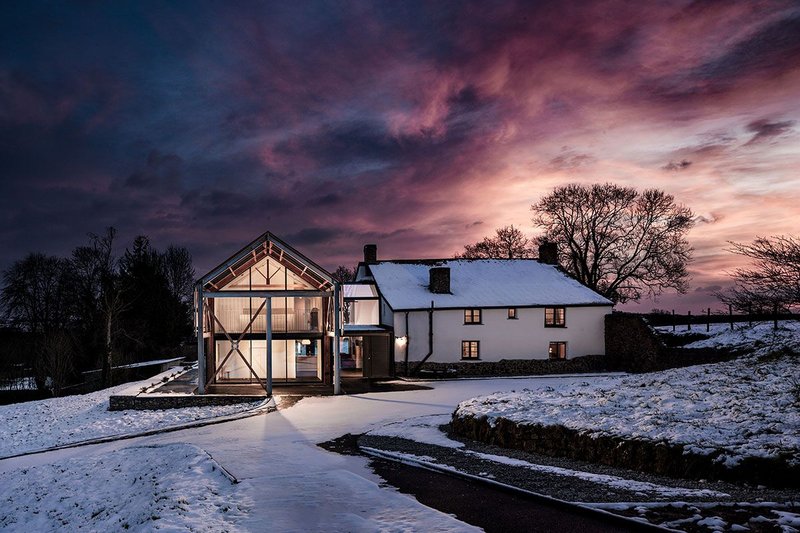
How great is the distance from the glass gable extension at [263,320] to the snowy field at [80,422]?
4844 millimetres

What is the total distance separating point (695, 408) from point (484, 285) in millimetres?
27745

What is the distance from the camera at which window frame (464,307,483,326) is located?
37.5m

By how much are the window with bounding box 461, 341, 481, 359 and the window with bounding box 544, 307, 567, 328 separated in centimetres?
518

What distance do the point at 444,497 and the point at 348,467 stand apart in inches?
128

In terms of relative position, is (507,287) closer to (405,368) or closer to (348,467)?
(405,368)

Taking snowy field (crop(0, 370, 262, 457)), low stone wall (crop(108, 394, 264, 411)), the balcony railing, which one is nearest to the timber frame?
the balcony railing

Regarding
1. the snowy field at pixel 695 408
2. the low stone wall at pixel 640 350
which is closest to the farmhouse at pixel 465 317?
the low stone wall at pixel 640 350

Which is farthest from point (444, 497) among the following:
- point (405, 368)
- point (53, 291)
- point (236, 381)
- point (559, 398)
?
point (53, 291)

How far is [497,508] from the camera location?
9383 mm

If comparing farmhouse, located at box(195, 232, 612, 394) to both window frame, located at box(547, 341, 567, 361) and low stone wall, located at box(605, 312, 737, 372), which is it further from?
low stone wall, located at box(605, 312, 737, 372)

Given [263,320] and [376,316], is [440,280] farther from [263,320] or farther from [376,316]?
[263,320]

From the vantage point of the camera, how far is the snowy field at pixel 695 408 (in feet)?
35.7

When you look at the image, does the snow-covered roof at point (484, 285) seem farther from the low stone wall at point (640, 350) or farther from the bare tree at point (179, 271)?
the bare tree at point (179, 271)

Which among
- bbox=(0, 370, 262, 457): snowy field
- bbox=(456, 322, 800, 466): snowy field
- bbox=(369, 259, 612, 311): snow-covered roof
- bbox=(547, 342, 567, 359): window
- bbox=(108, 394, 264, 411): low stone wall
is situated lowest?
bbox=(0, 370, 262, 457): snowy field
